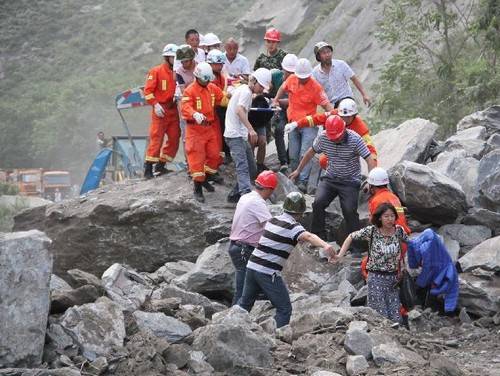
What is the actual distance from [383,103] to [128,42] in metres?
38.1

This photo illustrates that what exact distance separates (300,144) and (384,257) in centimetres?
410

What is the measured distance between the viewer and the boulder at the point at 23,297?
664 centimetres

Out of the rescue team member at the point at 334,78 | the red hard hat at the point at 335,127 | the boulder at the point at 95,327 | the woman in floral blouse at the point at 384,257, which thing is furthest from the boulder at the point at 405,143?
the boulder at the point at 95,327

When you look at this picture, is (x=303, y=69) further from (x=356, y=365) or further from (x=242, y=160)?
(x=356, y=365)

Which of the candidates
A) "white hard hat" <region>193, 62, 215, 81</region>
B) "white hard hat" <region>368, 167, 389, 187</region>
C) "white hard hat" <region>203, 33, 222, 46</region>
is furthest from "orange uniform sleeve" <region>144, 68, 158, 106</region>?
"white hard hat" <region>368, 167, 389, 187</region>

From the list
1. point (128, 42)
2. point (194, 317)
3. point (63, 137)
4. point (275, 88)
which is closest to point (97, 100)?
point (63, 137)

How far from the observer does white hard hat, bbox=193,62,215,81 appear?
37.2 feet

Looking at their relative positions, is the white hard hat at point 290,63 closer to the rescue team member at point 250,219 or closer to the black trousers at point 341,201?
the black trousers at point 341,201

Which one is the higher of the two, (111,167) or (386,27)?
(386,27)

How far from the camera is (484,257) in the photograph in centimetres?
1072

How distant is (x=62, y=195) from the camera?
33.8 meters

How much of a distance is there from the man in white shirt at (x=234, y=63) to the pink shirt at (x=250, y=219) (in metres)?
4.32

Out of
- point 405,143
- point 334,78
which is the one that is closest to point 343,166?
point 334,78

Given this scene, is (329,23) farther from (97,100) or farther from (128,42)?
(128,42)
